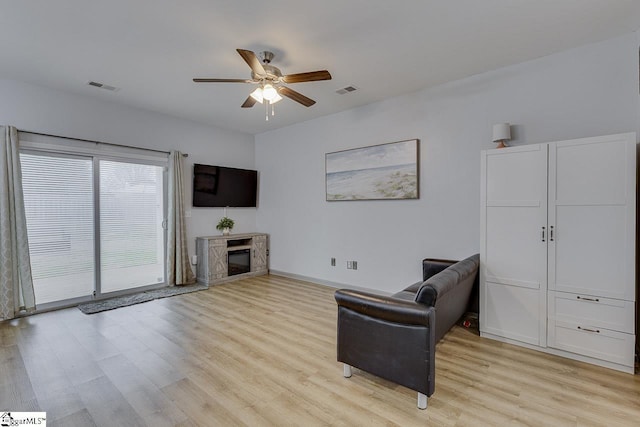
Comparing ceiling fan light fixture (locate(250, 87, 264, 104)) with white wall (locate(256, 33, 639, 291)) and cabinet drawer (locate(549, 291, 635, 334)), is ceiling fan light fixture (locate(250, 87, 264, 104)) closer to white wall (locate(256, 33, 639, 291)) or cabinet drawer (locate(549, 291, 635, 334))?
white wall (locate(256, 33, 639, 291))

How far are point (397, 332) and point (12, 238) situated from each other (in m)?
4.62

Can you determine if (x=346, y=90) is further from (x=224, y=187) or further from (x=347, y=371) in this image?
(x=347, y=371)

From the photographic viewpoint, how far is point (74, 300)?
13.9 feet

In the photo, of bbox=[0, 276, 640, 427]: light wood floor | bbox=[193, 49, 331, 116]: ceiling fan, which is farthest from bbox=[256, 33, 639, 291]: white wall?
bbox=[193, 49, 331, 116]: ceiling fan

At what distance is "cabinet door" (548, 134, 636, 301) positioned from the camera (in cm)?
244

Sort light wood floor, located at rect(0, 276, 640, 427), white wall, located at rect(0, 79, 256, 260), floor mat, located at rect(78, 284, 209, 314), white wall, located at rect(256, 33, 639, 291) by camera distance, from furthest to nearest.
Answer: floor mat, located at rect(78, 284, 209, 314) < white wall, located at rect(0, 79, 256, 260) < white wall, located at rect(256, 33, 639, 291) < light wood floor, located at rect(0, 276, 640, 427)

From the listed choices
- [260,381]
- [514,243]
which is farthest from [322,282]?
[514,243]

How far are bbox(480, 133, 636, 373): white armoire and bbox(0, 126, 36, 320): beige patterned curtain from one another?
17.8 ft

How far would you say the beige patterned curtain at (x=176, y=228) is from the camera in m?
5.14

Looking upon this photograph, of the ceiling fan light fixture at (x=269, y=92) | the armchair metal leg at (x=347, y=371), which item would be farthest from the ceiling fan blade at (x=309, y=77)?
the armchair metal leg at (x=347, y=371)

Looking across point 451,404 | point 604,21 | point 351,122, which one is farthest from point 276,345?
point 604,21

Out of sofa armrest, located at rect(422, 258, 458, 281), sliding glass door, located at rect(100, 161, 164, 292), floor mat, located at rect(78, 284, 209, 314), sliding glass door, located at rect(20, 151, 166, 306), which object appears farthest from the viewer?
sliding glass door, located at rect(100, 161, 164, 292)

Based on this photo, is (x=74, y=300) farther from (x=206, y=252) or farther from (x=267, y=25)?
(x=267, y=25)

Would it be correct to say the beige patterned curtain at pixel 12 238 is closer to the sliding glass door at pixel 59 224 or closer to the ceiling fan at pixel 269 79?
the sliding glass door at pixel 59 224
